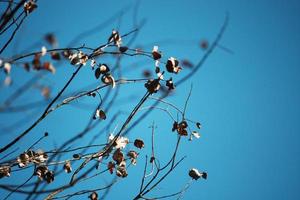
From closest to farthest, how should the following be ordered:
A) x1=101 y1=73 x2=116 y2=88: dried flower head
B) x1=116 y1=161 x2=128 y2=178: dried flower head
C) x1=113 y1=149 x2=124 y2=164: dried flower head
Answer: x1=101 y1=73 x2=116 y2=88: dried flower head, x1=113 y1=149 x2=124 y2=164: dried flower head, x1=116 y1=161 x2=128 y2=178: dried flower head

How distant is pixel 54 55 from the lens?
2342 millimetres

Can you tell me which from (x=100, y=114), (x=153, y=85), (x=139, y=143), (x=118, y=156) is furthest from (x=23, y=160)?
(x=153, y=85)

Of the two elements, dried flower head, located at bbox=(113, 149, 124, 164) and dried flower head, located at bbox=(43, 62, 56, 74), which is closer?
dried flower head, located at bbox=(43, 62, 56, 74)

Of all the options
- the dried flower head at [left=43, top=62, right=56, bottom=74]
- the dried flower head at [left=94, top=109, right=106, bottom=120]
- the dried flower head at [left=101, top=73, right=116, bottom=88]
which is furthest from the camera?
the dried flower head at [left=94, top=109, right=106, bottom=120]

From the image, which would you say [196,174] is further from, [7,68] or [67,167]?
[7,68]

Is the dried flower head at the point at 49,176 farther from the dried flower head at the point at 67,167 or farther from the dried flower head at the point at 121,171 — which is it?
the dried flower head at the point at 121,171

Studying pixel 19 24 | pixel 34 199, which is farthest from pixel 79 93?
pixel 34 199

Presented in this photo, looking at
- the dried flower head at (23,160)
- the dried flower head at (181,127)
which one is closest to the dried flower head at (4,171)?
the dried flower head at (23,160)

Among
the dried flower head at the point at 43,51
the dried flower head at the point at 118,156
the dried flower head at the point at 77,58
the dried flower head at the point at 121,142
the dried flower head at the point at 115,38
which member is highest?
the dried flower head at the point at 115,38

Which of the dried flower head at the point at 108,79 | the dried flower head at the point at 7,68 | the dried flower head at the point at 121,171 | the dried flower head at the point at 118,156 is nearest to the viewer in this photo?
the dried flower head at the point at 7,68

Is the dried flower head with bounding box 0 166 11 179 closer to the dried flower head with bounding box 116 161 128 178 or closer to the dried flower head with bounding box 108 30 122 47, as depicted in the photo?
the dried flower head with bounding box 116 161 128 178

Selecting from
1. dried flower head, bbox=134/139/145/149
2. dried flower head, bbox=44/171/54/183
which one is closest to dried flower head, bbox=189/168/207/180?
dried flower head, bbox=134/139/145/149

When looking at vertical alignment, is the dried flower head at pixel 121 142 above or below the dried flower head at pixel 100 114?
below

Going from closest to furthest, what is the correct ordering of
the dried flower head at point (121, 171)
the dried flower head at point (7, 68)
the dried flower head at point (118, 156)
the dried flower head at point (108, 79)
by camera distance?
the dried flower head at point (7, 68), the dried flower head at point (108, 79), the dried flower head at point (118, 156), the dried flower head at point (121, 171)
